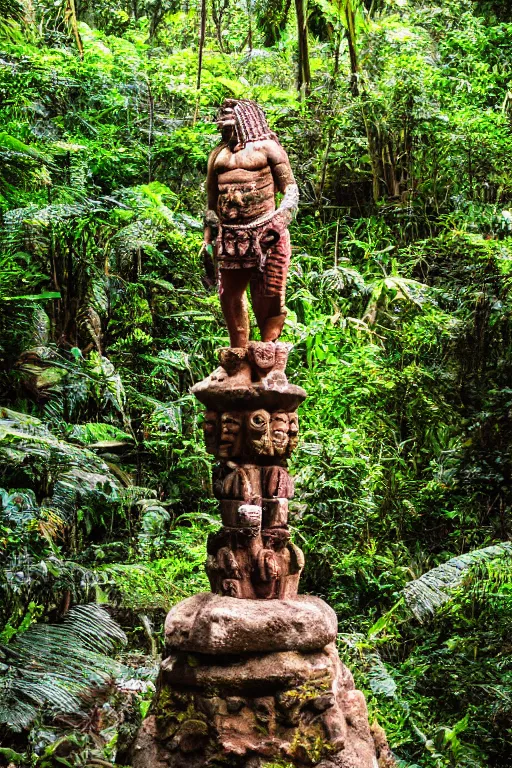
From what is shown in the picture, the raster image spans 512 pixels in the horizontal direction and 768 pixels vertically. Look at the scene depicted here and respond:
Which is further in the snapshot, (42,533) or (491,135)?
(491,135)

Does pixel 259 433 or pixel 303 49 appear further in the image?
pixel 303 49

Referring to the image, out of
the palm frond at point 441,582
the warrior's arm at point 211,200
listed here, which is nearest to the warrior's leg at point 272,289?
the warrior's arm at point 211,200

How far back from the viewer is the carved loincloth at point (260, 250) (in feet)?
15.4

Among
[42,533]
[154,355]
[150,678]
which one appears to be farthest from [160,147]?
[150,678]

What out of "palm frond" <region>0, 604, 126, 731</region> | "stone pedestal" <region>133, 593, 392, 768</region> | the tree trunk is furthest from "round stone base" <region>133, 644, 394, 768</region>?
the tree trunk

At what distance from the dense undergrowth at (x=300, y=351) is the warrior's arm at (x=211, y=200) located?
0.26 metres

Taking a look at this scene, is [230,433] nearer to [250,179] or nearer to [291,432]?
[291,432]

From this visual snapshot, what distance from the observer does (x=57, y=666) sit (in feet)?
→ 16.0

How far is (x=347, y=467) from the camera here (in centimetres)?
742

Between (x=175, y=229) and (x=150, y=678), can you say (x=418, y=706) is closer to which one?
(x=150, y=678)

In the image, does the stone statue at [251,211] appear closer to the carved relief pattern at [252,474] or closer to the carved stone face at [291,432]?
the carved relief pattern at [252,474]

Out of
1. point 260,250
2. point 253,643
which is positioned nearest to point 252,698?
point 253,643

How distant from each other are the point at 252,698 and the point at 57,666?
122 cm

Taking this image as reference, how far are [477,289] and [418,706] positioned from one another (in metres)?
3.86
